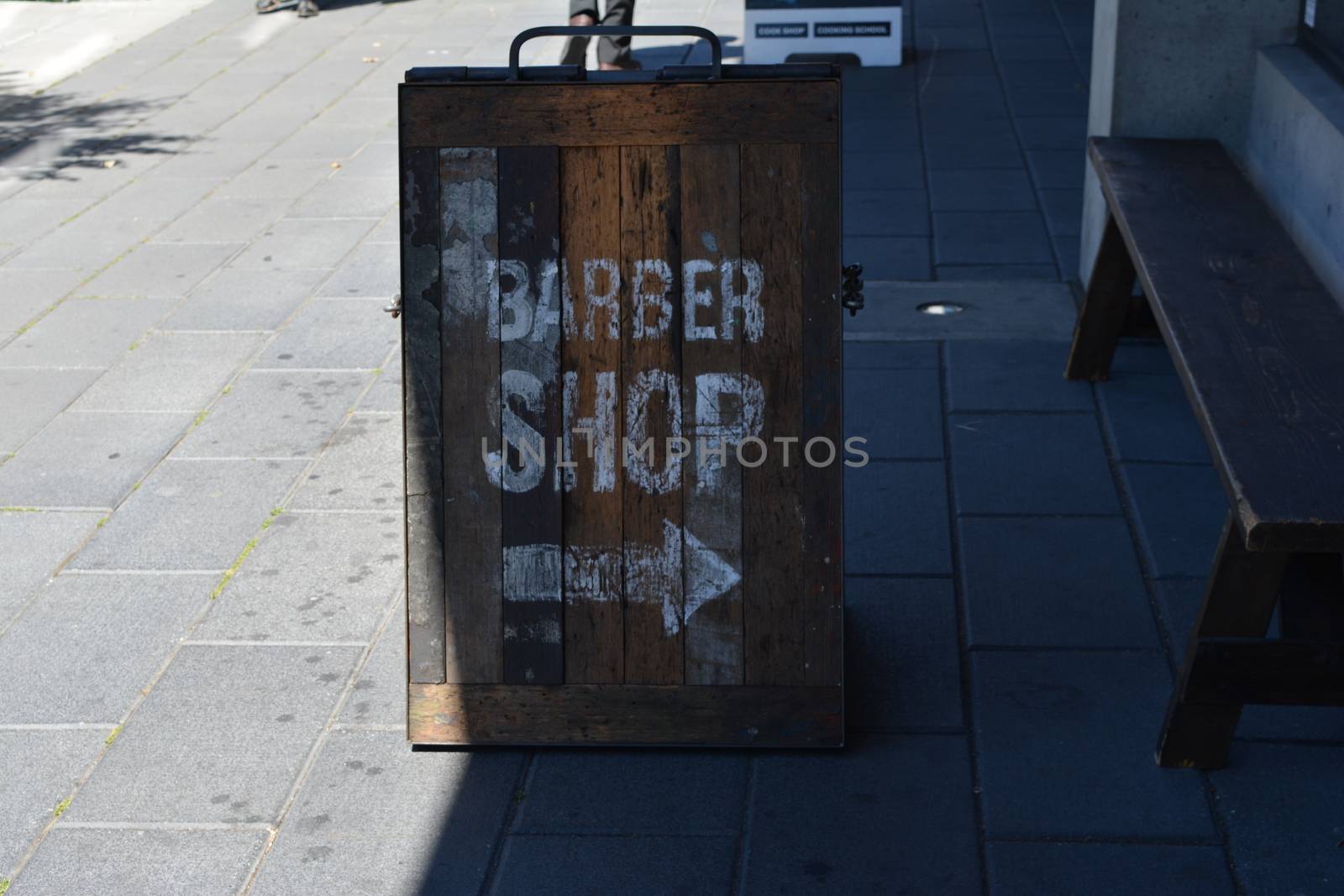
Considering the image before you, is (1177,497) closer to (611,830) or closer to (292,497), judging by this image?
A: (611,830)

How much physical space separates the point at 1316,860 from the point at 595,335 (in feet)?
6.24

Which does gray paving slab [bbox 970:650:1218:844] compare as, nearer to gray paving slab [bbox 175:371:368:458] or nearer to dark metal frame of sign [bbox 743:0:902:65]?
gray paving slab [bbox 175:371:368:458]

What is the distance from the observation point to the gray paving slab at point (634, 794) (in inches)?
141

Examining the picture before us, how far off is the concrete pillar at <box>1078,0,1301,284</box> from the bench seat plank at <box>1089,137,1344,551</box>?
0.16 m

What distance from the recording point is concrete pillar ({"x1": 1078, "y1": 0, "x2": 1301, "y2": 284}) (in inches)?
236

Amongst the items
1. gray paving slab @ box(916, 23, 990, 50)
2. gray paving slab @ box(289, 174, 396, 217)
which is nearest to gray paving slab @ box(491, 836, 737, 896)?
gray paving slab @ box(289, 174, 396, 217)

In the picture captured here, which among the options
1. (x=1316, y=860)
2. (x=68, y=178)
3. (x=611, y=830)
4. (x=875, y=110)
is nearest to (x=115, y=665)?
(x=611, y=830)

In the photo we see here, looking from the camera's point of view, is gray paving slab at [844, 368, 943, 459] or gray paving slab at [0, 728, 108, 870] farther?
gray paving slab at [844, 368, 943, 459]

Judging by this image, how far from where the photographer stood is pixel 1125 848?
3.45m

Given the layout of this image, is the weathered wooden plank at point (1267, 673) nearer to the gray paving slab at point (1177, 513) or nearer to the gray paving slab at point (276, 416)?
the gray paving slab at point (1177, 513)

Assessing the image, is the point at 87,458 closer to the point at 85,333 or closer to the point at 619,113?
the point at 85,333

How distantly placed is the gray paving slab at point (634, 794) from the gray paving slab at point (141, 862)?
0.61m

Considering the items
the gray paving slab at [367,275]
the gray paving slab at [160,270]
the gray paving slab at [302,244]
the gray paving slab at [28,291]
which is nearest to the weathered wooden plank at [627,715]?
A: the gray paving slab at [367,275]

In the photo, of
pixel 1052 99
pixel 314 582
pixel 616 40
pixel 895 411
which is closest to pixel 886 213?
pixel 895 411
